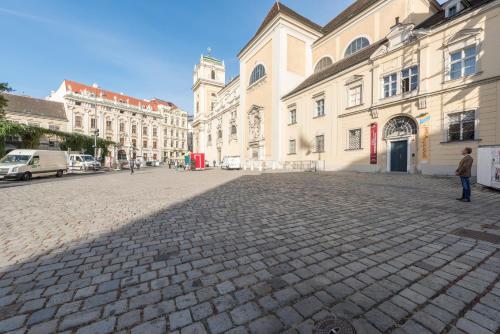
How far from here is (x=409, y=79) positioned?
50.5 ft

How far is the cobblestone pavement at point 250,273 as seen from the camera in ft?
5.71

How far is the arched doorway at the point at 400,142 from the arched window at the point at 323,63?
48.0 ft

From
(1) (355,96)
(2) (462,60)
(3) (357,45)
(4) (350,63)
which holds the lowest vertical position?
(1) (355,96)

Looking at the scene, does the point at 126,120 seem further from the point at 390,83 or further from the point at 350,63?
the point at 390,83

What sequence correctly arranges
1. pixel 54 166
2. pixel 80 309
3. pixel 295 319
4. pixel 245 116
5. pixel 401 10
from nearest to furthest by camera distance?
pixel 295 319 < pixel 80 309 < pixel 54 166 < pixel 401 10 < pixel 245 116

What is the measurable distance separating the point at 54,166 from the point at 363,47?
3233 centimetres

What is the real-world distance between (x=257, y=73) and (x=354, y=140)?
18.9 metres

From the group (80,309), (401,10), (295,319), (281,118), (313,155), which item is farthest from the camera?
(281,118)

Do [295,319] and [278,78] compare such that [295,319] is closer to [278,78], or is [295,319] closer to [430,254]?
[430,254]

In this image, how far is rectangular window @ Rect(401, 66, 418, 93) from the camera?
49.6ft

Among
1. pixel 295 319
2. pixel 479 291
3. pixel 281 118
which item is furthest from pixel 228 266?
pixel 281 118

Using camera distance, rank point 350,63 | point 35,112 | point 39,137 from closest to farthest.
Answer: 1. point 350,63
2. point 39,137
3. point 35,112

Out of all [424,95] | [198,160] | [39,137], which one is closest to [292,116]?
[424,95]

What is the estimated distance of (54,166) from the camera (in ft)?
59.2
